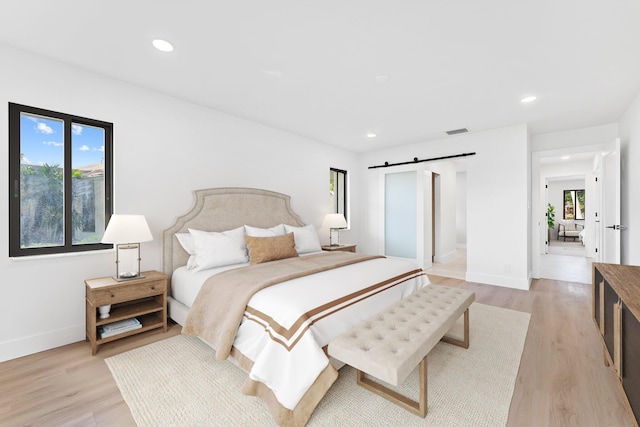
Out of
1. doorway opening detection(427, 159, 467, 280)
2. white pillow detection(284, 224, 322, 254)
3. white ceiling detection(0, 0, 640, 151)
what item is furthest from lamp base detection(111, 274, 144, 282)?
doorway opening detection(427, 159, 467, 280)

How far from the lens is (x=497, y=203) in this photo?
4.48m

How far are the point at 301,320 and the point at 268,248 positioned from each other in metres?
1.56

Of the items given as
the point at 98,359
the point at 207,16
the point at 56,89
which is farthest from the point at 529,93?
the point at 98,359

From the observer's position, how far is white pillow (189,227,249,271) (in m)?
2.92

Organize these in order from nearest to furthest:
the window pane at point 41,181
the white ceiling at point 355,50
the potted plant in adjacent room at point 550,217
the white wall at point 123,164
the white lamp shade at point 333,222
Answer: the white ceiling at point 355,50 < the white wall at point 123,164 < the window pane at point 41,181 < the white lamp shade at point 333,222 < the potted plant in adjacent room at point 550,217

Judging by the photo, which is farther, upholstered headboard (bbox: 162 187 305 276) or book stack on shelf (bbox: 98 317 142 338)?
upholstered headboard (bbox: 162 187 305 276)

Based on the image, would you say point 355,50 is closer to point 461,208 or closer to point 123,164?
point 123,164

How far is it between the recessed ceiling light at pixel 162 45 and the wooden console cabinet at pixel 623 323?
11.0 feet

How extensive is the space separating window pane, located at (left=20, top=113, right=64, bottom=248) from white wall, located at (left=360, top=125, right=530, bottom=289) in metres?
5.32

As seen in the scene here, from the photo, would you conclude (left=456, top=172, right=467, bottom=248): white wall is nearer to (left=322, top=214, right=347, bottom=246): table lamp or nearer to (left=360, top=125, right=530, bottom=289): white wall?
(left=360, top=125, right=530, bottom=289): white wall

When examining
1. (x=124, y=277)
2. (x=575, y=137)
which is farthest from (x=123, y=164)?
(x=575, y=137)

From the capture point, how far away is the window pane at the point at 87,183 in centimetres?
268

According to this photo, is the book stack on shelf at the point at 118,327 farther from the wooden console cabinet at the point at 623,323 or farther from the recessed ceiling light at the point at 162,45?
the wooden console cabinet at the point at 623,323

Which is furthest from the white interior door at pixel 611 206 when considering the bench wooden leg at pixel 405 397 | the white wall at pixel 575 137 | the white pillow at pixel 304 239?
the white pillow at pixel 304 239
